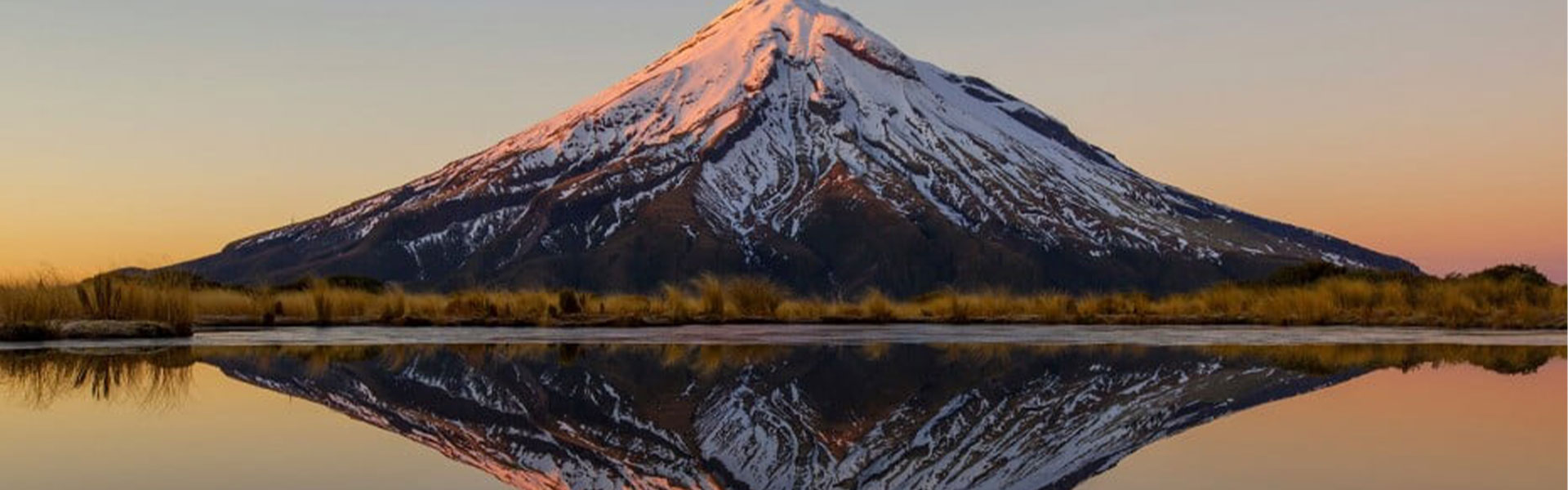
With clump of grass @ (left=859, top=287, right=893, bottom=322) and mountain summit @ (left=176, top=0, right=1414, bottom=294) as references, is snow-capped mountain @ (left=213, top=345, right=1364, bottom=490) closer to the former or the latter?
clump of grass @ (left=859, top=287, right=893, bottom=322)

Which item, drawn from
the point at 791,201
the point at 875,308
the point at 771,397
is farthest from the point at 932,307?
the point at 791,201

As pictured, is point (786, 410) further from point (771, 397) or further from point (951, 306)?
point (951, 306)

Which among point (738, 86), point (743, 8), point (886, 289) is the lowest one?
point (886, 289)

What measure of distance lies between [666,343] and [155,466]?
43.3 feet

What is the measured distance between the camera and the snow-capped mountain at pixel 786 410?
785 cm

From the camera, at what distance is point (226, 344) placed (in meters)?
19.5

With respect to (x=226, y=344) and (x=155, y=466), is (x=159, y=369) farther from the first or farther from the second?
(x=155, y=466)

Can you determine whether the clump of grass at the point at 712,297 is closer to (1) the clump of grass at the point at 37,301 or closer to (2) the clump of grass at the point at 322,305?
(2) the clump of grass at the point at 322,305

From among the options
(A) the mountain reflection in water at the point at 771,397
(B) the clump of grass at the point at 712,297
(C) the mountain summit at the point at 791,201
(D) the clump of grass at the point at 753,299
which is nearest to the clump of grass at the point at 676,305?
(B) the clump of grass at the point at 712,297

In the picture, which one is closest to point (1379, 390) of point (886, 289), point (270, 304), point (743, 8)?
point (270, 304)

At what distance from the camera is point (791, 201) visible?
Answer: 157 meters

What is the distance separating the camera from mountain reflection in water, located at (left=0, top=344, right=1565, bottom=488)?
8.00 m

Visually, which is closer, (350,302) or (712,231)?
(350,302)

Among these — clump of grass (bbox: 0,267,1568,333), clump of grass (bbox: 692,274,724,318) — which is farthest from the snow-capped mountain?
clump of grass (bbox: 692,274,724,318)
